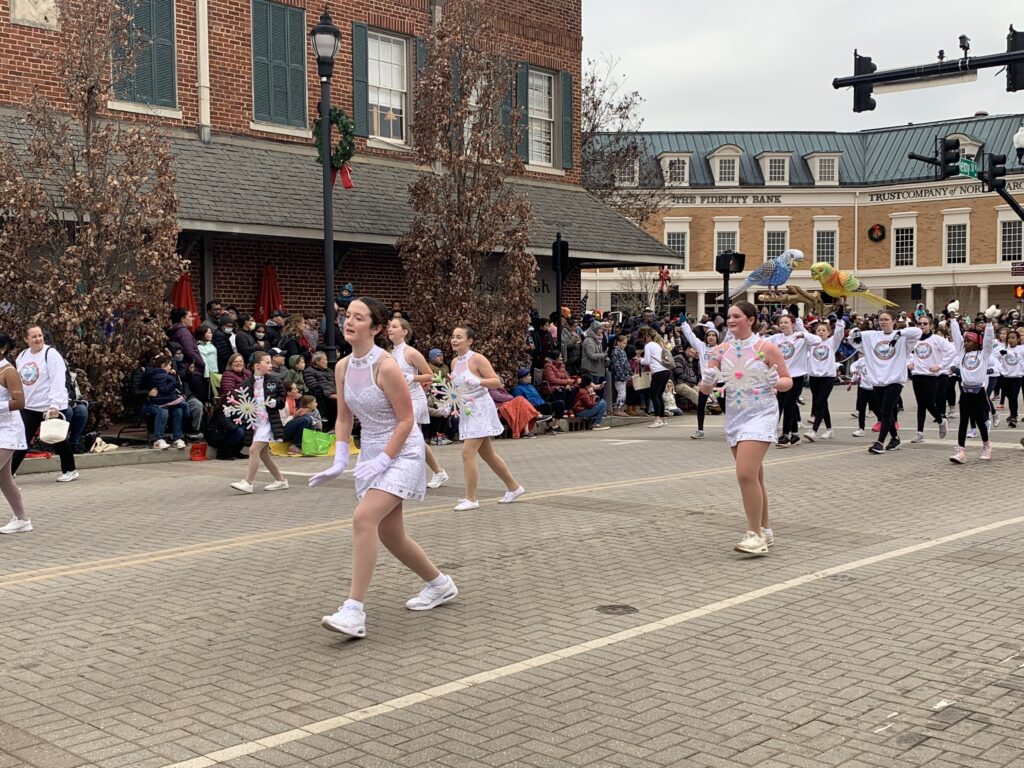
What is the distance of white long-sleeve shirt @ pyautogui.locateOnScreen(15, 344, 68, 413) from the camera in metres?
12.4

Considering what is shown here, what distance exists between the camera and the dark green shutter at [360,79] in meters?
22.3

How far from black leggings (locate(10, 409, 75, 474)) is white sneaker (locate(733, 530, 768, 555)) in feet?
24.4

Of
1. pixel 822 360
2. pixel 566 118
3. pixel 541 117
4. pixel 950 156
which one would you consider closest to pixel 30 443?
pixel 822 360

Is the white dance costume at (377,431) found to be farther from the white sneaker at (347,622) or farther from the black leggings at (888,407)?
the black leggings at (888,407)

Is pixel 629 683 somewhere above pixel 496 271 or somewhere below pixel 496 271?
below

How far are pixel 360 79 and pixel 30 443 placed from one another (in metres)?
10.7

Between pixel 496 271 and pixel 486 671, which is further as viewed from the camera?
pixel 496 271

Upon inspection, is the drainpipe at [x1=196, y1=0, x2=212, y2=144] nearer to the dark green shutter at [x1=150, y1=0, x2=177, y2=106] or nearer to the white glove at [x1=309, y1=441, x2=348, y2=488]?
the dark green shutter at [x1=150, y1=0, x2=177, y2=106]

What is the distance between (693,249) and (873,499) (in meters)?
54.6

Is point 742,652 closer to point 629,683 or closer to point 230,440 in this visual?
point 629,683

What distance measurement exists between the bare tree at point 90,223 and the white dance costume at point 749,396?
9.63 m

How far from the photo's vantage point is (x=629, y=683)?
568cm

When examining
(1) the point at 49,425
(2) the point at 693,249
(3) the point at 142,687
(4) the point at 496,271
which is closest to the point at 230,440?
(1) the point at 49,425

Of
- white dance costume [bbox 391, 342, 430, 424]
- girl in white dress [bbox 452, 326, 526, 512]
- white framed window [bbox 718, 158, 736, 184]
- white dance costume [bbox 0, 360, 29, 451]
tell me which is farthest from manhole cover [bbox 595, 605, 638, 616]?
white framed window [bbox 718, 158, 736, 184]
